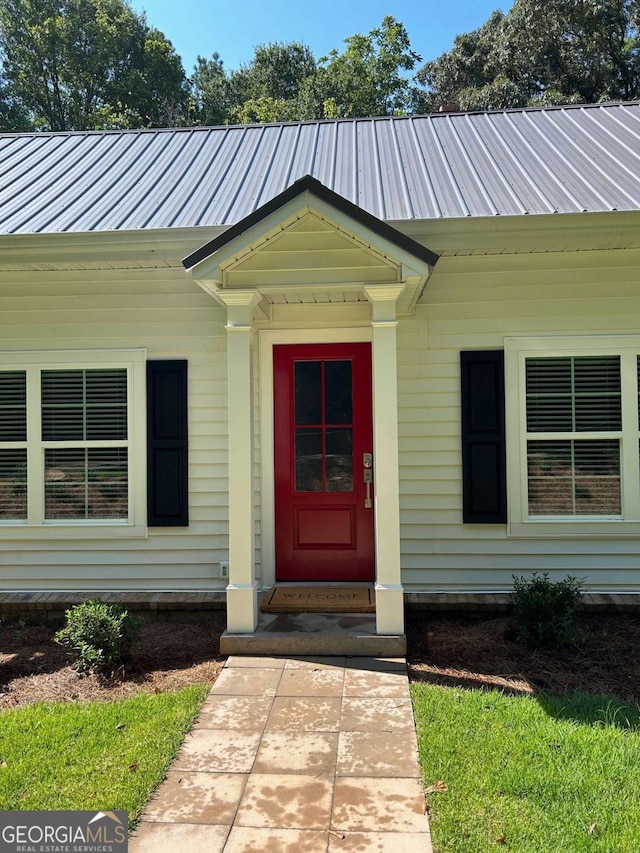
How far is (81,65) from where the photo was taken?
25.2m

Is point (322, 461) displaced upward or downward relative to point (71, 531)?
upward

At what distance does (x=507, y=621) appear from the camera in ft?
15.4

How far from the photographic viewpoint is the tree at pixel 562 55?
17.2m

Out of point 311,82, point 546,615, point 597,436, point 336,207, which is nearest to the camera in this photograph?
point 336,207

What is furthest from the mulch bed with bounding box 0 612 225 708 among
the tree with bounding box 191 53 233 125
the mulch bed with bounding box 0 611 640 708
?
the tree with bounding box 191 53 233 125

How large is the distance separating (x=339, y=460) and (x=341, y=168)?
286 centimetres

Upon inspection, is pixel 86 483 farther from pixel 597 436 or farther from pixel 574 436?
pixel 597 436

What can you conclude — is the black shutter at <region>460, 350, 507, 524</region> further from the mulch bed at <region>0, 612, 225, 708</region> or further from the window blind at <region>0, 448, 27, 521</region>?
the window blind at <region>0, 448, 27, 521</region>

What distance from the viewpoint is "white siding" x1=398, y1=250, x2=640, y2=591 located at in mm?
5012

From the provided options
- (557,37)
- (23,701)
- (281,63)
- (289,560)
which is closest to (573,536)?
(289,560)

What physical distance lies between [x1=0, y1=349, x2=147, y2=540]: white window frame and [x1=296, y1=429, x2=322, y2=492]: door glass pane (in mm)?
1327

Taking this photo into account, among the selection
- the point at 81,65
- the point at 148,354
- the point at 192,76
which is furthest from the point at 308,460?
the point at 192,76

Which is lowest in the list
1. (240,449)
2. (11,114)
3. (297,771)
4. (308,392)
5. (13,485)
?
(297,771)

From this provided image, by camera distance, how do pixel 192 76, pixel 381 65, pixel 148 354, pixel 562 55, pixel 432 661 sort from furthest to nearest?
pixel 192 76
pixel 381 65
pixel 562 55
pixel 148 354
pixel 432 661
